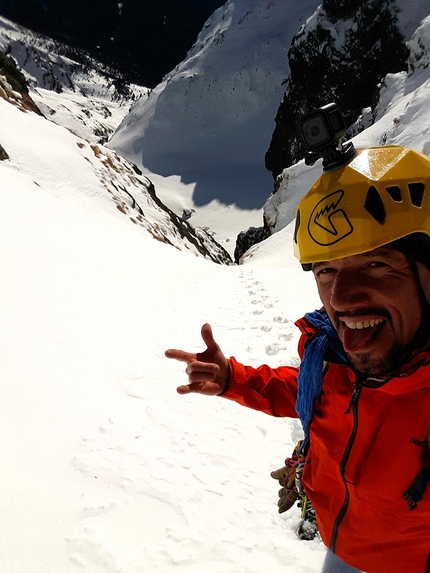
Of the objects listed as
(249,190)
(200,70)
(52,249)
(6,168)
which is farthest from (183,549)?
(200,70)

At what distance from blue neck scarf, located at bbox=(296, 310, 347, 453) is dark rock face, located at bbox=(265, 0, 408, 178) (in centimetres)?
4393

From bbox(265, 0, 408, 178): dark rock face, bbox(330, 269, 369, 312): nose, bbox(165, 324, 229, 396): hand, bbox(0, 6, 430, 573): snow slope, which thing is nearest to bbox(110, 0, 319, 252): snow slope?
bbox(265, 0, 408, 178): dark rock face

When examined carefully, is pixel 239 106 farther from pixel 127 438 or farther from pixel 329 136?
pixel 329 136

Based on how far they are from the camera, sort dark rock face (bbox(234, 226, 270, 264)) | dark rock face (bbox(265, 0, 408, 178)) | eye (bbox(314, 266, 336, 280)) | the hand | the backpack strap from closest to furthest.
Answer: the backpack strap → eye (bbox(314, 266, 336, 280)) → the hand → dark rock face (bbox(234, 226, 270, 264)) → dark rock face (bbox(265, 0, 408, 178))

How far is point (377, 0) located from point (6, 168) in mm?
43278

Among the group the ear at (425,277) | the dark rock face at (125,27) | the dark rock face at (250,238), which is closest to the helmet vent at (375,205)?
the ear at (425,277)

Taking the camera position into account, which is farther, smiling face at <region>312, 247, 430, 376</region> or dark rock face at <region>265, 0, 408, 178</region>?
dark rock face at <region>265, 0, 408, 178</region>

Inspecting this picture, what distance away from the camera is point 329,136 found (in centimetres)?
165

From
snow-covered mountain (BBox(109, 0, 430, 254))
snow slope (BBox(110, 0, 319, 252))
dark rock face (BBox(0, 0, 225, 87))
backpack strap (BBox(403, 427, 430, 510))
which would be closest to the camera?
backpack strap (BBox(403, 427, 430, 510))

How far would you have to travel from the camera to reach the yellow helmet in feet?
4.76

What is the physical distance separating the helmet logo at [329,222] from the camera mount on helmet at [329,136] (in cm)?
19

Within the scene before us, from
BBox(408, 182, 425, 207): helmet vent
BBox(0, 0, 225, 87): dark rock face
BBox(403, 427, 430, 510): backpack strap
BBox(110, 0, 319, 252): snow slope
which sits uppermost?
BBox(0, 0, 225, 87): dark rock face

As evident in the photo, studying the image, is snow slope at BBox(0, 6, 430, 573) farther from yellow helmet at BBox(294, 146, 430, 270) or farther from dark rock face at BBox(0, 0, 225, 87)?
dark rock face at BBox(0, 0, 225, 87)

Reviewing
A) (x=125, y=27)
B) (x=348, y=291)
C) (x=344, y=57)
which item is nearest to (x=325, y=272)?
(x=348, y=291)
